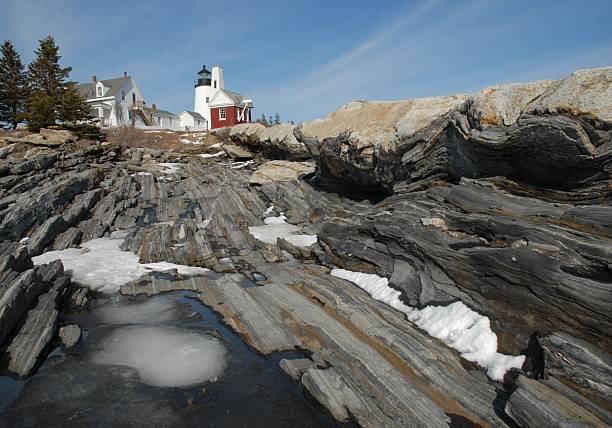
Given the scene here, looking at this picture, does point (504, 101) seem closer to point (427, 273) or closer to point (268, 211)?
point (427, 273)

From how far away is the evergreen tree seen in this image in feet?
165

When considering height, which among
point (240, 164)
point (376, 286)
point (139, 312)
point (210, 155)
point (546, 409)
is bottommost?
point (139, 312)

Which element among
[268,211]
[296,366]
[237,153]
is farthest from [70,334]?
[237,153]

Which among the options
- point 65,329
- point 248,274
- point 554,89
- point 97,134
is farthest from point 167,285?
point 97,134

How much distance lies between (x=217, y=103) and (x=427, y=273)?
8840cm

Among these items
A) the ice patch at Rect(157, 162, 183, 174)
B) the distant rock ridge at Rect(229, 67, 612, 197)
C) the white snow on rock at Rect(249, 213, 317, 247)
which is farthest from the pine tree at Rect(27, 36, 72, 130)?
the distant rock ridge at Rect(229, 67, 612, 197)

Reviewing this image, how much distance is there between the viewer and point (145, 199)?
3484 centimetres

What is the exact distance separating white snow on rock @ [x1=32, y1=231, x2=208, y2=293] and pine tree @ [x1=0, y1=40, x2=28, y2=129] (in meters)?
49.9

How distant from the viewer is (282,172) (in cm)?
3650

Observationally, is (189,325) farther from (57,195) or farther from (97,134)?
(97,134)

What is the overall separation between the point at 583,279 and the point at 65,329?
45.4 feet

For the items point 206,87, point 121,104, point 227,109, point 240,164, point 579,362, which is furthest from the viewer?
point 206,87

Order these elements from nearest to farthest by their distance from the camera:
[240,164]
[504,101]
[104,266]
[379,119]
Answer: [504,101] < [104,266] < [379,119] < [240,164]

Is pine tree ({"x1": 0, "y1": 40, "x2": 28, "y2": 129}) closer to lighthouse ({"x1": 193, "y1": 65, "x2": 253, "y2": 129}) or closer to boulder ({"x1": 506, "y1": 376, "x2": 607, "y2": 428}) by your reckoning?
lighthouse ({"x1": 193, "y1": 65, "x2": 253, "y2": 129})
